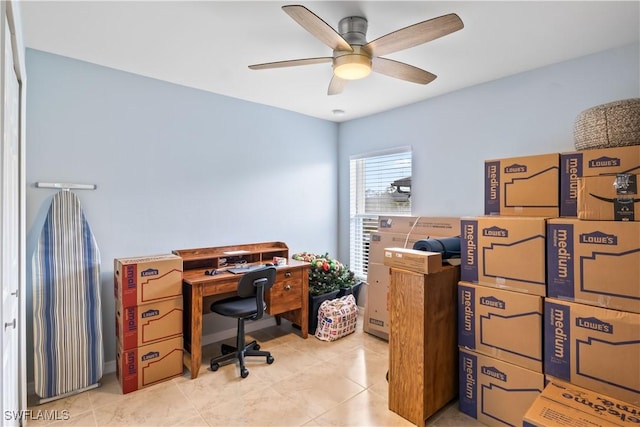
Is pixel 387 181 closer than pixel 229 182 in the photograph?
No

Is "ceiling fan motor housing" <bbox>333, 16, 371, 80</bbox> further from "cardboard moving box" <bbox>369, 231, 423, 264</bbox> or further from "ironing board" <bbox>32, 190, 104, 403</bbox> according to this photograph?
"ironing board" <bbox>32, 190, 104, 403</bbox>

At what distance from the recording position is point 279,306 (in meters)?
3.36

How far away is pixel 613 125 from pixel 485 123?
1.28 metres

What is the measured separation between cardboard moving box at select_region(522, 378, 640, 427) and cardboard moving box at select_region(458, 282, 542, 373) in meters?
0.23

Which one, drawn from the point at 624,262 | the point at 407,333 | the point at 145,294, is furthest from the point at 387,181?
the point at 145,294

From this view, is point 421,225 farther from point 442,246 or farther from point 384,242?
point 442,246

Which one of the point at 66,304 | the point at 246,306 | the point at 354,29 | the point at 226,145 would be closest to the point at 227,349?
the point at 246,306

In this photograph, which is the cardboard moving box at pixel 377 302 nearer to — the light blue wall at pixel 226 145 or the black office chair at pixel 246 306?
the light blue wall at pixel 226 145

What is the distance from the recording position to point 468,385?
7.38ft

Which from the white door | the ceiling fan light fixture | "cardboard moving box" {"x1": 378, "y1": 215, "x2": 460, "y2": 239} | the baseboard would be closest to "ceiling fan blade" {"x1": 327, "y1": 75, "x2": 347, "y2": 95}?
the ceiling fan light fixture

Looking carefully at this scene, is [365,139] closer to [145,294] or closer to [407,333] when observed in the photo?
[407,333]

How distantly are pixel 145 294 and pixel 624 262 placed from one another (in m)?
3.12

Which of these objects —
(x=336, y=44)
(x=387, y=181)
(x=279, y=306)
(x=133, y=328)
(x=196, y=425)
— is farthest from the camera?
(x=387, y=181)

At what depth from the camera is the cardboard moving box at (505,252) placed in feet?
6.44
